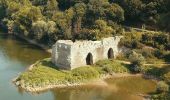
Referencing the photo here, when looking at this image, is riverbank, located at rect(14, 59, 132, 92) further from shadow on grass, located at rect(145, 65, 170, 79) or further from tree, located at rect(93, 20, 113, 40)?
tree, located at rect(93, 20, 113, 40)

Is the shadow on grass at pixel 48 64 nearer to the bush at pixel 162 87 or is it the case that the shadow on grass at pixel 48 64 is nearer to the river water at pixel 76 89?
the river water at pixel 76 89

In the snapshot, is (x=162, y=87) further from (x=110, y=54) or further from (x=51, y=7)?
(x=51, y=7)

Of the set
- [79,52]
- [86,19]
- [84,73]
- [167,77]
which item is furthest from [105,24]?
[167,77]

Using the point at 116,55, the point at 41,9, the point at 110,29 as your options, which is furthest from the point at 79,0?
the point at 116,55

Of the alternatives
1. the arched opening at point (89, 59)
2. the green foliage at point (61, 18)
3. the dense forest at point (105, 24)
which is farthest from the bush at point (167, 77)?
the green foliage at point (61, 18)

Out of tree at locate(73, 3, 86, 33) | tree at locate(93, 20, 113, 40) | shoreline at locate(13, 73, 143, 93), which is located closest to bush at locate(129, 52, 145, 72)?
shoreline at locate(13, 73, 143, 93)
